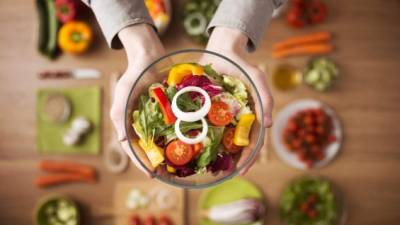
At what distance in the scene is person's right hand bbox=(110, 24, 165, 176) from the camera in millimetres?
1011

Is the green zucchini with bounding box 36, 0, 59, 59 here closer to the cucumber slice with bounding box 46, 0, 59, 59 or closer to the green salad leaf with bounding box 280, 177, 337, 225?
the cucumber slice with bounding box 46, 0, 59, 59

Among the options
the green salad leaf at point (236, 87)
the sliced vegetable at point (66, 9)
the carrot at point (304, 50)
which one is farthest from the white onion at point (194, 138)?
the sliced vegetable at point (66, 9)

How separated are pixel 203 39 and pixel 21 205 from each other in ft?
3.20

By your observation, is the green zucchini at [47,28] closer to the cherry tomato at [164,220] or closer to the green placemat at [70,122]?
the green placemat at [70,122]

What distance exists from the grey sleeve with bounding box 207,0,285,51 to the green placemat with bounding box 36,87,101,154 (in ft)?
2.44

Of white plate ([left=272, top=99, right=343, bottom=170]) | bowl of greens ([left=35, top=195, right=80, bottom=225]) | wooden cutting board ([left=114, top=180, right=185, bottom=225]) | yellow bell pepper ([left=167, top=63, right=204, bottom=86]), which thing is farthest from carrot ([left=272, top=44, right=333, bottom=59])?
bowl of greens ([left=35, top=195, right=80, bottom=225])

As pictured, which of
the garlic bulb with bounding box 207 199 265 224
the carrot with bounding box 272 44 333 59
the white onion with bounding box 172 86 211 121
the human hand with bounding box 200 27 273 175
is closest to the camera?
the white onion with bounding box 172 86 211 121

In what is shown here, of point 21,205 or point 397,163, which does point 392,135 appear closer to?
point 397,163

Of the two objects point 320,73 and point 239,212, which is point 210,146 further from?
point 320,73

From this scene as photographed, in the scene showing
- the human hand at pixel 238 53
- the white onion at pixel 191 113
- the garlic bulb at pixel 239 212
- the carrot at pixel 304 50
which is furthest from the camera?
the carrot at pixel 304 50

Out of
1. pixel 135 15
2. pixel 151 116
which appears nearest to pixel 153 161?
pixel 151 116

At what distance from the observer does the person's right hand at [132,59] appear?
101 centimetres

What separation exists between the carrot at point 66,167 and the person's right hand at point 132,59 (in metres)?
0.65

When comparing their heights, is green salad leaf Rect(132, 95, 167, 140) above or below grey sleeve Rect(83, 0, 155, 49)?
below
